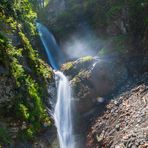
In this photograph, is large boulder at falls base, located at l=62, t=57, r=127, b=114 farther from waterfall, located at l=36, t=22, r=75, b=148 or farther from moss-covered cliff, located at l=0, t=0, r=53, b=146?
moss-covered cliff, located at l=0, t=0, r=53, b=146

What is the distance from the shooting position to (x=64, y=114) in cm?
1897

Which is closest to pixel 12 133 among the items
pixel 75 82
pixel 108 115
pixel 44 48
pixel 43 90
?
pixel 43 90

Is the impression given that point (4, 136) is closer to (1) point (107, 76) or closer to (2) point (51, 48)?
(1) point (107, 76)

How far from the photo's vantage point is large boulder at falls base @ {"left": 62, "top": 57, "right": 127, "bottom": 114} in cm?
1938

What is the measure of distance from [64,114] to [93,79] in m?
2.86

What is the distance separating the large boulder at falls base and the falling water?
429 mm

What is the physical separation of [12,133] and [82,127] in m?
6.74

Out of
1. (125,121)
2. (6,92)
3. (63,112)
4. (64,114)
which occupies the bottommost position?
(125,121)

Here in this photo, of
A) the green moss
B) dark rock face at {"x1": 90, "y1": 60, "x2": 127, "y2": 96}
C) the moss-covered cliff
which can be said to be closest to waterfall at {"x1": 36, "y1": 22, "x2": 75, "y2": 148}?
dark rock face at {"x1": 90, "y1": 60, "x2": 127, "y2": 96}

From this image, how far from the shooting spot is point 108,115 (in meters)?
17.1

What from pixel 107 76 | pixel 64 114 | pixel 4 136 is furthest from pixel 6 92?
pixel 107 76

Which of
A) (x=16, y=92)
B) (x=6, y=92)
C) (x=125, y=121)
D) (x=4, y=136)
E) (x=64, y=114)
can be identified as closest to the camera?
(x=4, y=136)

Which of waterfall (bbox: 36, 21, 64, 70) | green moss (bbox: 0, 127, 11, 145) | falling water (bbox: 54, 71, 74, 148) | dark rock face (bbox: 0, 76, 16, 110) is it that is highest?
waterfall (bbox: 36, 21, 64, 70)

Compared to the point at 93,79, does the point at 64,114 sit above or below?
below
